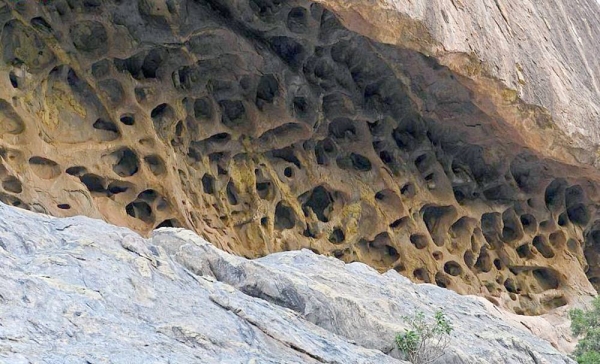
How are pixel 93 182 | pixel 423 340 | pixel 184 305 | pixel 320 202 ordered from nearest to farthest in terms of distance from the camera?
pixel 184 305 < pixel 423 340 < pixel 93 182 < pixel 320 202

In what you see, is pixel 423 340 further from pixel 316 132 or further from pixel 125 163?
pixel 316 132

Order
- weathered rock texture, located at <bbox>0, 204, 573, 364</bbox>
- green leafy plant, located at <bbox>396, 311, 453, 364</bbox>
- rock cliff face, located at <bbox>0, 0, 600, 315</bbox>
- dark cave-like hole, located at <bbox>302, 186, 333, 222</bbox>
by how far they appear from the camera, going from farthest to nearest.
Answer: dark cave-like hole, located at <bbox>302, 186, 333, 222</bbox> < rock cliff face, located at <bbox>0, 0, 600, 315</bbox> < green leafy plant, located at <bbox>396, 311, 453, 364</bbox> < weathered rock texture, located at <bbox>0, 204, 573, 364</bbox>

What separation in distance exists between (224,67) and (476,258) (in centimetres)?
456

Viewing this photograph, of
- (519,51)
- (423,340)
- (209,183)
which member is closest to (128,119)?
(209,183)

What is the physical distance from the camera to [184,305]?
4.39 meters

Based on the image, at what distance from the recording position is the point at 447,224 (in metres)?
12.4

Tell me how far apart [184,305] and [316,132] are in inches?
265

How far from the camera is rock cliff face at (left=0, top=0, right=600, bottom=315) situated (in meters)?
9.00

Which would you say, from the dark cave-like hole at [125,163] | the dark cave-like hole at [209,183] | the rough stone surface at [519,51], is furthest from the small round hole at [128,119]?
the rough stone surface at [519,51]

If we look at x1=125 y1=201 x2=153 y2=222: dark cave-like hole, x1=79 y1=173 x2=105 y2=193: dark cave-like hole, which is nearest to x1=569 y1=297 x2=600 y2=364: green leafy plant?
x1=125 y1=201 x2=153 y2=222: dark cave-like hole

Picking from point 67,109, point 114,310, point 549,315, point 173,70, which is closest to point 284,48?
point 173,70

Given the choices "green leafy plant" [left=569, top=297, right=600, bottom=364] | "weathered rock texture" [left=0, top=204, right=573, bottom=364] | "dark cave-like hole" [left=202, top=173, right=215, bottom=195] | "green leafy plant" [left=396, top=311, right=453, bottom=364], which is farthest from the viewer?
"dark cave-like hole" [left=202, top=173, right=215, bottom=195]

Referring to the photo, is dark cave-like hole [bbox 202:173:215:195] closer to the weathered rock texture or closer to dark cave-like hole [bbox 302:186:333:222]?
dark cave-like hole [bbox 302:186:333:222]

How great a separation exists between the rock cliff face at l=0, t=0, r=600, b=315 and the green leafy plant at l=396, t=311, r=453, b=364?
13.0 feet
